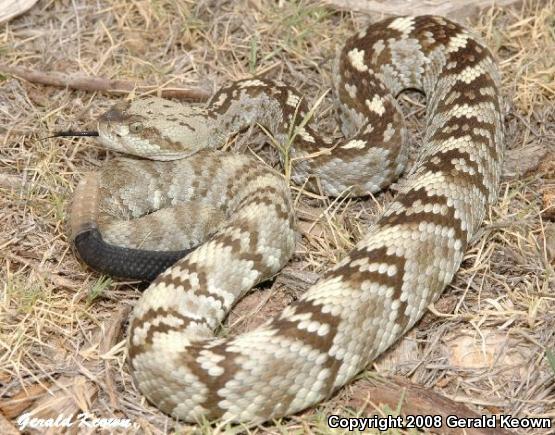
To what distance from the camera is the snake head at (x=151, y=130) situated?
18.1 feet

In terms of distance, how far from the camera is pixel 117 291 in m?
4.98

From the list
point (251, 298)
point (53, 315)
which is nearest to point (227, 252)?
point (251, 298)

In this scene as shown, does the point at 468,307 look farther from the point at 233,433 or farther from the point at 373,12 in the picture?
the point at 373,12

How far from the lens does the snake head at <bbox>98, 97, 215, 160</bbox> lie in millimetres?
5512

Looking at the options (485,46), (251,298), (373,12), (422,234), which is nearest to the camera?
(422,234)

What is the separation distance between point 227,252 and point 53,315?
116 cm

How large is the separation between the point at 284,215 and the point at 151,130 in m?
1.20
